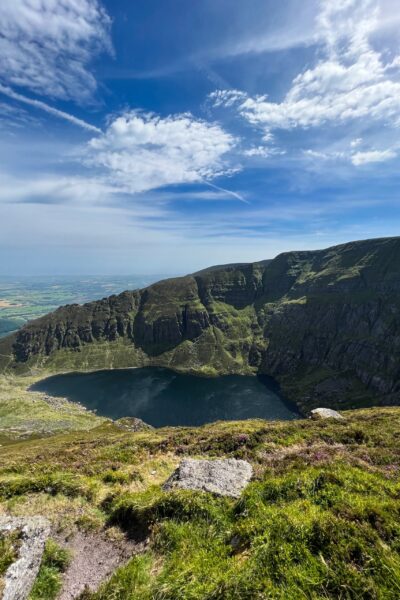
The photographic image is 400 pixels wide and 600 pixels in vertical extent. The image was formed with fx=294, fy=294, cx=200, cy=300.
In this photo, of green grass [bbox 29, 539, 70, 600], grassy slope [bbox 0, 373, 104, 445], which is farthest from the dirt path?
grassy slope [bbox 0, 373, 104, 445]

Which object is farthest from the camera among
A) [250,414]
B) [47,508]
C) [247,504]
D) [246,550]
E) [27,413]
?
[250,414]

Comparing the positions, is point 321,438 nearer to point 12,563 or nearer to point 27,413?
point 12,563

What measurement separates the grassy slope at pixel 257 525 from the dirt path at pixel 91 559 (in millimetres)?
803

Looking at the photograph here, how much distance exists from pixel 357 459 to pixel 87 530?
19428 millimetres

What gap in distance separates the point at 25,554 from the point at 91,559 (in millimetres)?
2745

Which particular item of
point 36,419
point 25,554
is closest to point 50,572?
point 25,554

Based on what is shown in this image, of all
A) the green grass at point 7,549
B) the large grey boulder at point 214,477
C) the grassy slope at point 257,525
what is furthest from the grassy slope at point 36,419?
the green grass at point 7,549

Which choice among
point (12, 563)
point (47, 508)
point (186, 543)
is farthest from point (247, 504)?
point (47, 508)

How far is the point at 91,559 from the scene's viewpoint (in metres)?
13.1

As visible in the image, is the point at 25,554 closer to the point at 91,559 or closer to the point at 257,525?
the point at 91,559

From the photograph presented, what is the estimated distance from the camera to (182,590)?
28.8 feet

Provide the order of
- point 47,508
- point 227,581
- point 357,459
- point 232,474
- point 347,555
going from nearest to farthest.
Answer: point 227,581
point 347,555
point 47,508
point 232,474
point 357,459

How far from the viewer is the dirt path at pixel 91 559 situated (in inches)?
458

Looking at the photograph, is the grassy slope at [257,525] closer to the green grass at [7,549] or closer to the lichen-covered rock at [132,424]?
the green grass at [7,549]
